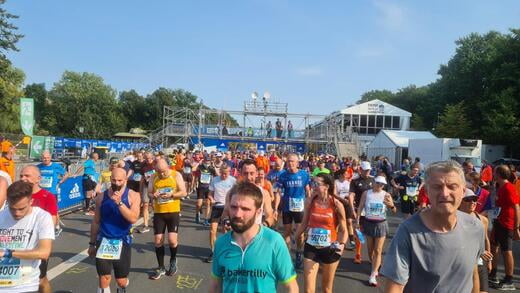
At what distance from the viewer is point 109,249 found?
4.90m

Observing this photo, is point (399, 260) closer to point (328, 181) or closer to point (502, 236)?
point (328, 181)

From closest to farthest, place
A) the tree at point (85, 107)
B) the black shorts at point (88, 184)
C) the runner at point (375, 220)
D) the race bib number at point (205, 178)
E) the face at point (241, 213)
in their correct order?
the face at point (241, 213), the runner at point (375, 220), the race bib number at point (205, 178), the black shorts at point (88, 184), the tree at point (85, 107)

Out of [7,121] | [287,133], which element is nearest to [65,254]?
[287,133]

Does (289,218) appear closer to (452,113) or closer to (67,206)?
(67,206)

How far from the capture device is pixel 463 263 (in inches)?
95.7

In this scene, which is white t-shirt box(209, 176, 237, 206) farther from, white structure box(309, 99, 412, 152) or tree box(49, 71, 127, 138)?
tree box(49, 71, 127, 138)

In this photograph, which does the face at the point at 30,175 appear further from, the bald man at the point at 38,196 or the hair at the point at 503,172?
the hair at the point at 503,172

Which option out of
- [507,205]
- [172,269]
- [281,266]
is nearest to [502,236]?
[507,205]

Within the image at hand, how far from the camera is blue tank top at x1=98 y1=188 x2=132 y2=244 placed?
4926 mm

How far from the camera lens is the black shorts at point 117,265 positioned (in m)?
4.83

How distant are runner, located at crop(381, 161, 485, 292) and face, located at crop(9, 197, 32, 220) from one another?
288cm

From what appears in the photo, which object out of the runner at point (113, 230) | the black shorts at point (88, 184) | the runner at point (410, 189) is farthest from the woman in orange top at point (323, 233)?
the black shorts at point (88, 184)

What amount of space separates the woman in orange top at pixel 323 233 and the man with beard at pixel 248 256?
217 centimetres

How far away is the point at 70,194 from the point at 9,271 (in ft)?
34.8
